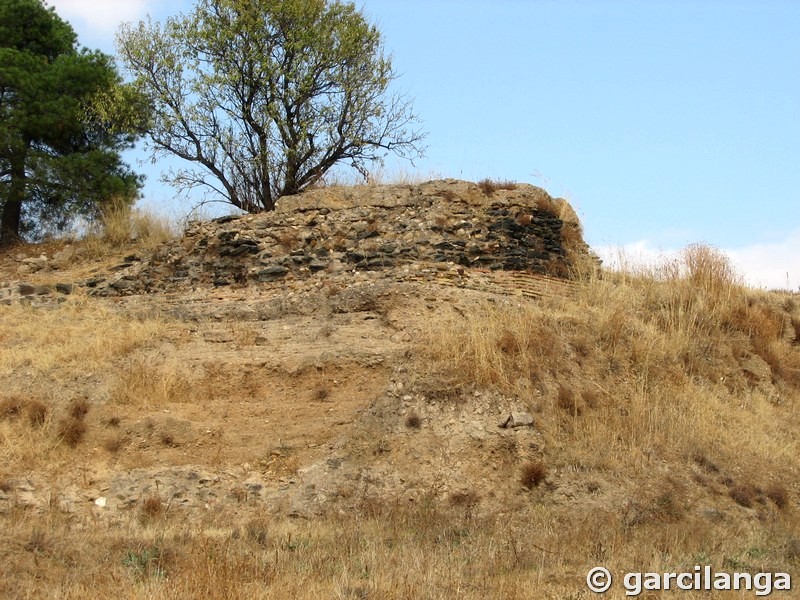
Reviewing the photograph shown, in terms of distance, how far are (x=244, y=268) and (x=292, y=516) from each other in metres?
6.01

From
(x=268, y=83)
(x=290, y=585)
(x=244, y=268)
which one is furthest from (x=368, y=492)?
(x=268, y=83)

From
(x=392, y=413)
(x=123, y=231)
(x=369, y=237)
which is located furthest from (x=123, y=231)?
(x=392, y=413)

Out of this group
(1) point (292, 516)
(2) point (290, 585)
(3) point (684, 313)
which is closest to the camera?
(2) point (290, 585)

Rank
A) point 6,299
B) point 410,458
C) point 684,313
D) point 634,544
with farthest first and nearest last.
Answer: point 6,299 < point 684,313 < point 410,458 < point 634,544

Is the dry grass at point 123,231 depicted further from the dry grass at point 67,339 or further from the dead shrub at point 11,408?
the dead shrub at point 11,408

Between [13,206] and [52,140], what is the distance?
1.72 meters

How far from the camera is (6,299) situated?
670 inches

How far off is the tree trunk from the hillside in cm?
412

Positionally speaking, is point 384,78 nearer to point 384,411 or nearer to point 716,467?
point 384,411

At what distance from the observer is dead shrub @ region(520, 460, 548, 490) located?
11305 millimetres

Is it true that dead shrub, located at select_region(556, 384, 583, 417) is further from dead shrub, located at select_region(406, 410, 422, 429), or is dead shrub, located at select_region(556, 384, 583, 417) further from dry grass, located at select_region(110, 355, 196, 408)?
dry grass, located at select_region(110, 355, 196, 408)

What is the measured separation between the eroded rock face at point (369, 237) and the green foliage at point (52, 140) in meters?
4.79

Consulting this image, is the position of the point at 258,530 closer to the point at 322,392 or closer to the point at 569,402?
the point at 322,392

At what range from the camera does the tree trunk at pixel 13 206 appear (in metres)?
20.8
